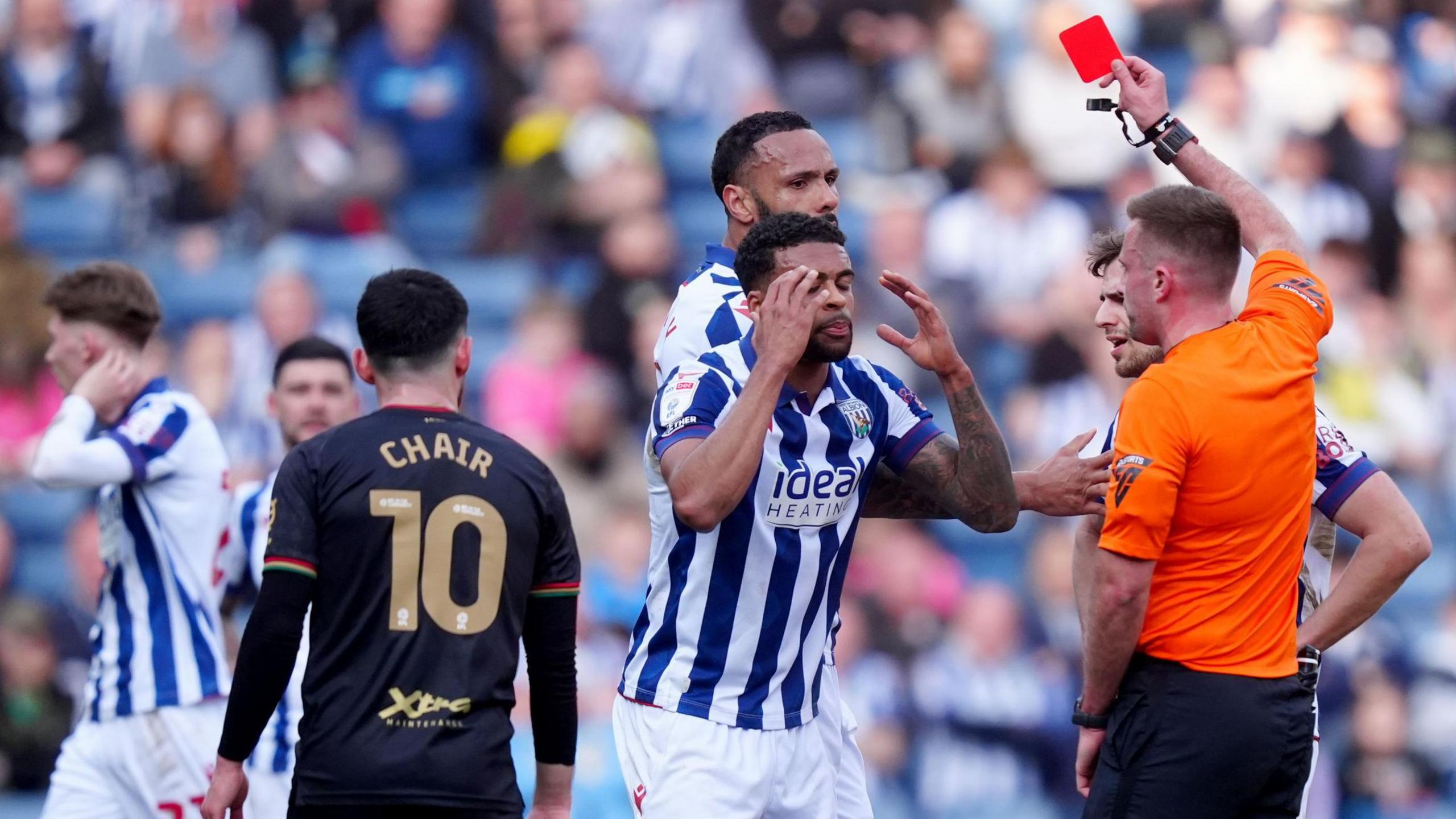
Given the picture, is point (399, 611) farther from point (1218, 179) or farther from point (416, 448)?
point (1218, 179)

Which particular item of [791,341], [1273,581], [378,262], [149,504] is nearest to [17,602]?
[378,262]

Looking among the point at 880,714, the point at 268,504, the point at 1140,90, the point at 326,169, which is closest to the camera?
the point at 1140,90

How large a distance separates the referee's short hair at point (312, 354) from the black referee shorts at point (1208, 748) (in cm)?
348

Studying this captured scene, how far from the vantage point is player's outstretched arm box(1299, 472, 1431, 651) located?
472 centimetres

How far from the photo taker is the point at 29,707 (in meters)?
10.4

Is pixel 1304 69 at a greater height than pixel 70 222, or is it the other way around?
pixel 1304 69

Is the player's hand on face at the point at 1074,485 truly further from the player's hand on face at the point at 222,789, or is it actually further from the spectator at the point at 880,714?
the spectator at the point at 880,714

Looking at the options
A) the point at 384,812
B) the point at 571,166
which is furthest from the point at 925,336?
the point at 571,166

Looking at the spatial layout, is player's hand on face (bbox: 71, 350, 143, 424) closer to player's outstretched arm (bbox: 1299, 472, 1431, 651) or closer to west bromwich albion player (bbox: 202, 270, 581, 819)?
west bromwich albion player (bbox: 202, 270, 581, 819)

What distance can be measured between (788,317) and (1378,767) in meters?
7.67

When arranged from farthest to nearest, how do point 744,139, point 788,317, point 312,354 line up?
point 312,354
point 744,139
point 788,317

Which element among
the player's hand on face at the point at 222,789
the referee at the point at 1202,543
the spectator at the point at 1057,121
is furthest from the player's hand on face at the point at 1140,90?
the spectator at the point at 1057,121

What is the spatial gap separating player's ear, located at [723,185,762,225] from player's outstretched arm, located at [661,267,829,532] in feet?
2.91

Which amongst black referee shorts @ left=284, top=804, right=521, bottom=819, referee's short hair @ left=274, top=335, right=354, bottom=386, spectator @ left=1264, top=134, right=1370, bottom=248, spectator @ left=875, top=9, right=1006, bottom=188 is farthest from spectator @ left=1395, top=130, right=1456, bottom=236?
black referee shorts @ left=284, top=804, right=521, bottom=819
